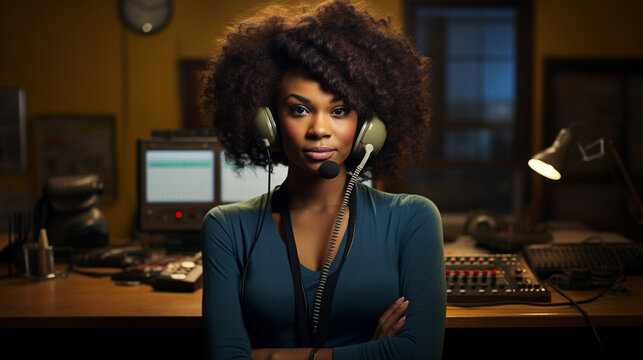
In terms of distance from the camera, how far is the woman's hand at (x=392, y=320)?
1000 millimetres

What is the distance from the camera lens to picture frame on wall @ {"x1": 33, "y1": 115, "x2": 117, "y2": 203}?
3809 millimetres

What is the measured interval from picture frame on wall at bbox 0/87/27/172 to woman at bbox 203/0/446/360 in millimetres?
3276

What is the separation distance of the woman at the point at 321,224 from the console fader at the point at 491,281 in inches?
13.0

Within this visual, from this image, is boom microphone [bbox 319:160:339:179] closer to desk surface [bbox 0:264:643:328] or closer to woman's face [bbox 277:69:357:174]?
woman's face [bbox 277:69:357:174]

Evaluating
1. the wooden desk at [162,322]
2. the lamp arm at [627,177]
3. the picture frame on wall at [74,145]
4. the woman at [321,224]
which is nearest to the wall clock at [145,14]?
the picture frame on wall at [74,145]

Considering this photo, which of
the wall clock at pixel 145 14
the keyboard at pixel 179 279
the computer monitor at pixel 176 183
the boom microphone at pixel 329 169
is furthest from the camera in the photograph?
the wall clock at pixel 145 14

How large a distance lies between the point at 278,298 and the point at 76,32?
3487 mm

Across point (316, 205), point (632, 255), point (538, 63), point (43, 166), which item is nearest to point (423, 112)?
point (316, 205)

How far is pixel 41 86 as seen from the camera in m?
3.82

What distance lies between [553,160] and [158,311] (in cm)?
113

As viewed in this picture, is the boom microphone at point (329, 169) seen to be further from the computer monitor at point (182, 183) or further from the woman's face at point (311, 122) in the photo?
the computer monitor at point (182, 183)

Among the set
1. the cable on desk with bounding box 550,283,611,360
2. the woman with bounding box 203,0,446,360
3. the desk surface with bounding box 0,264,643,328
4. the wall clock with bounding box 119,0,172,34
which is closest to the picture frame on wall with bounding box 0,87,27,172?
the wall clock with bounding box 119,0,172,34

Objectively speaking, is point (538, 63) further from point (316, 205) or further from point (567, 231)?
point (316, 205)

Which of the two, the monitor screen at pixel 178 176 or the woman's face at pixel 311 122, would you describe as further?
the monitor screen at pixel 178 176
